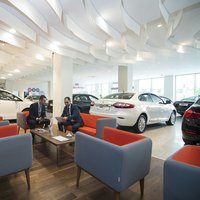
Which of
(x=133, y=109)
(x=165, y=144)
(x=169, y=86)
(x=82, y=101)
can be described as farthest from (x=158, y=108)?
(x=169, y=86)

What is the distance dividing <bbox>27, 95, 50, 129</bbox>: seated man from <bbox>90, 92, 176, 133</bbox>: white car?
1553mm

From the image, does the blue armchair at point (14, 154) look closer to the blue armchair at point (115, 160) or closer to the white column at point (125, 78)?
the blue armchair at point (115, 160)

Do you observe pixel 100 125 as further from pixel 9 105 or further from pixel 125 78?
pixel 125 78

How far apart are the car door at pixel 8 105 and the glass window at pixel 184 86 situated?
468 inches

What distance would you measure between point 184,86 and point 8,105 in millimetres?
12462

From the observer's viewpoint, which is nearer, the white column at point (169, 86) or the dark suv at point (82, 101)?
the dark suv at point (82, 101)

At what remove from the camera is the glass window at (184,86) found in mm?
12750

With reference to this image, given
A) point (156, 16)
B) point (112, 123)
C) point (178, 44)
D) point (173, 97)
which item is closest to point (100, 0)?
point (156, 16)

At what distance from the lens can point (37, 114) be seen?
4.32m

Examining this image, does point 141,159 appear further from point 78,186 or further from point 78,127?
point 78,127

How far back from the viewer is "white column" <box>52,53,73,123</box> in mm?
6719

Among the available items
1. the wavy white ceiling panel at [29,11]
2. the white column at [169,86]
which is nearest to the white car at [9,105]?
the wavy white ceiling panel at [29,11]

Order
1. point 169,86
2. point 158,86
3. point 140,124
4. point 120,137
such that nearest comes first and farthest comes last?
point 120,137 → point 140,124 → point 169,86 → point 158,86

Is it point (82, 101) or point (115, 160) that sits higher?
point (82, 101)
